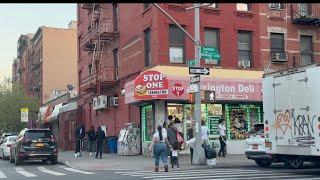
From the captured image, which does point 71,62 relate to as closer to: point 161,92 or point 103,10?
point 103,10

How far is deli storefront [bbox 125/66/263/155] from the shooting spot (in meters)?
24.7

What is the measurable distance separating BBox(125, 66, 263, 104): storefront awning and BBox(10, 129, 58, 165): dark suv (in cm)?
471

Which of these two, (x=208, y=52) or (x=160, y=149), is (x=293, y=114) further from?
(x=208, y=52)

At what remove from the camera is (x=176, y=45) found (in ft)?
87.2

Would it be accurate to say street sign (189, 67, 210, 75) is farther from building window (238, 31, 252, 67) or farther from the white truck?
building window (238, 31, 252, 67)

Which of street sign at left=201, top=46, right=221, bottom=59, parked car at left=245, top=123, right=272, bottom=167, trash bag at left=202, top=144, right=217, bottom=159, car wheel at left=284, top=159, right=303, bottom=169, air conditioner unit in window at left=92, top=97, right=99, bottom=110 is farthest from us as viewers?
air conditioner unit in window at left=92, top=97, right=99, bottom=110

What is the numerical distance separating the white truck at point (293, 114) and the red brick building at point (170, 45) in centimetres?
885

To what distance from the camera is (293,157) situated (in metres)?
16.6

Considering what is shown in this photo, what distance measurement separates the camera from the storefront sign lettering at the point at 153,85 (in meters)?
24.4

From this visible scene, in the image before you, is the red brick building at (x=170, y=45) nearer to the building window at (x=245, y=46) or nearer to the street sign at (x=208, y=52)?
the building window at (x=245, y=46)

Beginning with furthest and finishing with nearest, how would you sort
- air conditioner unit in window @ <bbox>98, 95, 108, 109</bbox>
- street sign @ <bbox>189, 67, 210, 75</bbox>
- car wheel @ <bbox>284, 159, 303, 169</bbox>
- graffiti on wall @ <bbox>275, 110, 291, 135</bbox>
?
1. air conditioner unit in window @ <bbox>98, 95, 108, 109</bbox>
2. street sign @ <bbox>189, 67, 210, 75</bbox>
3. car wheel @ <bbox>284, 159, 303, 169</bbox>
4. graffiti on wall @ <bbox>275, 110, 291, 135</bbox>

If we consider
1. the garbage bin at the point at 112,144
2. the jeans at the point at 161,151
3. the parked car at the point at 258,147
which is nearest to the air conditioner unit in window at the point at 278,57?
the garbage bin at the point at 112,144

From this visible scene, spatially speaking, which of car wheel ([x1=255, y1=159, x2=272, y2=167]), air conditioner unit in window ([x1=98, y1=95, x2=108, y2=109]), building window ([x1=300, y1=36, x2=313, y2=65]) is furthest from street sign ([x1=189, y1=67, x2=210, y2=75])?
air conditioner unit in window ([x1=98, y1=95, x2=108, y2=109])

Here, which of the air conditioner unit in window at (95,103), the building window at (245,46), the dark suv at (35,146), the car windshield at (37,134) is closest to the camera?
the dark suv at (35,146)
